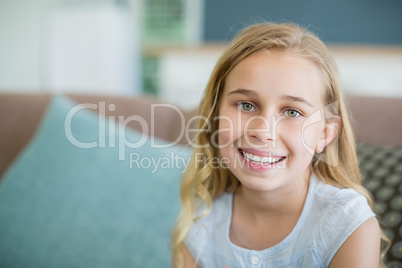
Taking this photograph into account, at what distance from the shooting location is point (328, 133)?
92cm

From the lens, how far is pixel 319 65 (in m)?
0.85

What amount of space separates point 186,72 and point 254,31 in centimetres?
259

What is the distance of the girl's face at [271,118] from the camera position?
2.63 ft

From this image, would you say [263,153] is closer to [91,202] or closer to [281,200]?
[281,200]

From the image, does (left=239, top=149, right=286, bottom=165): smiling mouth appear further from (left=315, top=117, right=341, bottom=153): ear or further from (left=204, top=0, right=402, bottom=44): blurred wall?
(left=204, top=0, right=402, bottom=44): blurred wall

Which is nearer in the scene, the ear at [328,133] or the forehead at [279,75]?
the forehead at [279,75]

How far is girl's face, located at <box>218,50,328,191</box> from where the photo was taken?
80 cm

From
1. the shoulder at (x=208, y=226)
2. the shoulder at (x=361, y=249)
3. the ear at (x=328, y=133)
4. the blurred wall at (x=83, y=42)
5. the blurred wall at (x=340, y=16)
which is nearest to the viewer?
the shoulder at (x=361, y=249)

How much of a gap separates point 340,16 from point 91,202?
242 cm

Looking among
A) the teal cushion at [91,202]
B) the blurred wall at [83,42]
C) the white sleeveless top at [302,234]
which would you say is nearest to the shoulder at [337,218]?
the white sleeveless top at [302,234]

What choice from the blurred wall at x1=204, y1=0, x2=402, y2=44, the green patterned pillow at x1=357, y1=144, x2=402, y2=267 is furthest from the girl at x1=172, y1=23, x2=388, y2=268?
the blurred wall at x1=204, y1=0, x2=402, y2=44

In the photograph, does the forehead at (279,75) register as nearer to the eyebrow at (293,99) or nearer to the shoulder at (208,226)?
the eyebrow at (293,99)

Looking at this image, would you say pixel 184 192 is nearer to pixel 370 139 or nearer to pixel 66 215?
pixel 66 215

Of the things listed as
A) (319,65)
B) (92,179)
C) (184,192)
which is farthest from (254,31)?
(92,179)
